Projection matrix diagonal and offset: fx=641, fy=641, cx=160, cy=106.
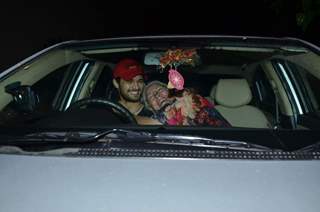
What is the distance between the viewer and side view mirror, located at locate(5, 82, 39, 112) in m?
3.46

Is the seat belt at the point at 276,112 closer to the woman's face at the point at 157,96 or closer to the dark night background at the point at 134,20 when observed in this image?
the woman's face at the point at 157,96

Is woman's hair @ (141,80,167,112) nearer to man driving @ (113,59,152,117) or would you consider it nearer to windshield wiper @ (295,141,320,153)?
man driving @ (113,59,152,117)

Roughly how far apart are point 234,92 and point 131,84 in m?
0.61

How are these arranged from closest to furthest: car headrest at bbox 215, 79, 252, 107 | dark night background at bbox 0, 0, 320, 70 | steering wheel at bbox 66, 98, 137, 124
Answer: steering wheel at bbox 66, 98, 137, 124 < car headrest at bbox 215, 79, 252, 107 < dark night background at bbox 0, 0, 320, 70

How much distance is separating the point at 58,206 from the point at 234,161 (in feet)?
2.38

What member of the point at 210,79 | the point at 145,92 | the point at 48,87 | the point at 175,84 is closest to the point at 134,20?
the point at 210,79

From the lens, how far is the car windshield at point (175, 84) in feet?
11.3

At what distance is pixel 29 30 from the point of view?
40.1 ft

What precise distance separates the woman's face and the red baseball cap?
15cm

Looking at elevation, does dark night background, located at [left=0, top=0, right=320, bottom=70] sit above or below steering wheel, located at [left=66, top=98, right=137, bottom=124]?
below

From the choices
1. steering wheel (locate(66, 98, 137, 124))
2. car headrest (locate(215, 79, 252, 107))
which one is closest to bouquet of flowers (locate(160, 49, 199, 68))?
car headrest (locate(215, 79, 252, 107))

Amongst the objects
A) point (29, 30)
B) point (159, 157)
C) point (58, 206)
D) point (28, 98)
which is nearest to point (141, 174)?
point (159, 157)

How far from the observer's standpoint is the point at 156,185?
2.38m

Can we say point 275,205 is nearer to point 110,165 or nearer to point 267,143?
point 267,143
